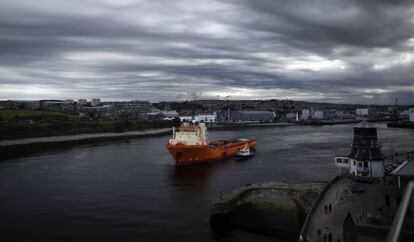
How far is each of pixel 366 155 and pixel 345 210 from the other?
Result: 789 cm

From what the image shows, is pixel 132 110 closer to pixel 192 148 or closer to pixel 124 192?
pixel 192 148

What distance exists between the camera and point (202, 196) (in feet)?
80.4

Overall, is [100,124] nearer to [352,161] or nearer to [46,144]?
[46,144]

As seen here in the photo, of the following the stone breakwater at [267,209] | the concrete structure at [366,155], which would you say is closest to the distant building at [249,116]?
the concrete structure at [366,155]

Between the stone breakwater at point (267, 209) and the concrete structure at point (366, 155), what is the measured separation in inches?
160

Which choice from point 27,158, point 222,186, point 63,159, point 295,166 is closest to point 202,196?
Answer: point 222,186

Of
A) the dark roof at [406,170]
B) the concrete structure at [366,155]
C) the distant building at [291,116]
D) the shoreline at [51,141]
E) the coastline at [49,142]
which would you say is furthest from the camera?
the distant building at [291,116]

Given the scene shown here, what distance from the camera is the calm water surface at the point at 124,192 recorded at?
1758 cm

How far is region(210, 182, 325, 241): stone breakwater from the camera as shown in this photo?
17281 mm

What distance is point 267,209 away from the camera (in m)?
18.0

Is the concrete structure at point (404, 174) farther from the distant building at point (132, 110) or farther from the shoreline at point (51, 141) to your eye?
the distant building at point (132, 110)

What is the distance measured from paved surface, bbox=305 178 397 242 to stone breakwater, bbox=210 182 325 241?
1280 millimetres

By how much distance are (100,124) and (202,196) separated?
60925mm

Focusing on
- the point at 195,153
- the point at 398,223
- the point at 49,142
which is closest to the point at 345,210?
the point at 398,223
